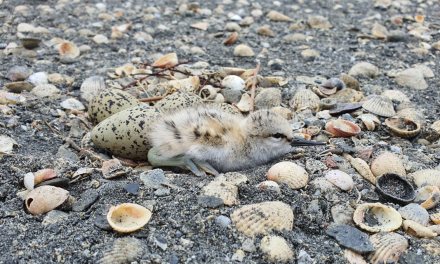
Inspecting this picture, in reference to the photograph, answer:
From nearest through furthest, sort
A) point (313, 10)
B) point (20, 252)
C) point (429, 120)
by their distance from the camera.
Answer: point (20, 252), point (429, 120), point (313, 10)

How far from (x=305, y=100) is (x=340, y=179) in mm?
1455

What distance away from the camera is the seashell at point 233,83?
3.82 m

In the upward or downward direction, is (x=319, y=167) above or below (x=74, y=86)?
above

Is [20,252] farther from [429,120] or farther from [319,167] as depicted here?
[429,120]

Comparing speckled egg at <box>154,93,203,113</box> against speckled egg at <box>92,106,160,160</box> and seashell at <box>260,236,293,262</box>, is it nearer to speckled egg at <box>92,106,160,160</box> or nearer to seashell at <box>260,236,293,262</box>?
speckled egg at <box>92,106,160,160</box>

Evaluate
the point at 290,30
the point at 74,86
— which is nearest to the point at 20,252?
the point at 74,86

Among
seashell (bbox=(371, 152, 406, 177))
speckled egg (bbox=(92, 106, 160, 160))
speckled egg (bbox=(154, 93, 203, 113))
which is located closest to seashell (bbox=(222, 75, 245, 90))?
speckled egg (bbox=(154, 93, 203, 113))

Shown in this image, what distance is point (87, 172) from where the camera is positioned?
7.85ft

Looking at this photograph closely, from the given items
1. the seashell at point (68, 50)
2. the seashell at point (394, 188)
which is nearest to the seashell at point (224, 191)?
the seashell at point (394, 188)

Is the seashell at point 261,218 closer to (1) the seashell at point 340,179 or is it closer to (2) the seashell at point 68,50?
(1) the seashell at point 340,179

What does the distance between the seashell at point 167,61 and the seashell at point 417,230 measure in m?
3.23

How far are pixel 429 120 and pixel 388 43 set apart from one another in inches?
92.4

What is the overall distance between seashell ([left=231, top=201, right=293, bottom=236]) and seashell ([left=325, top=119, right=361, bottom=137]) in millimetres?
1228

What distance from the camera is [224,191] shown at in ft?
7.03
